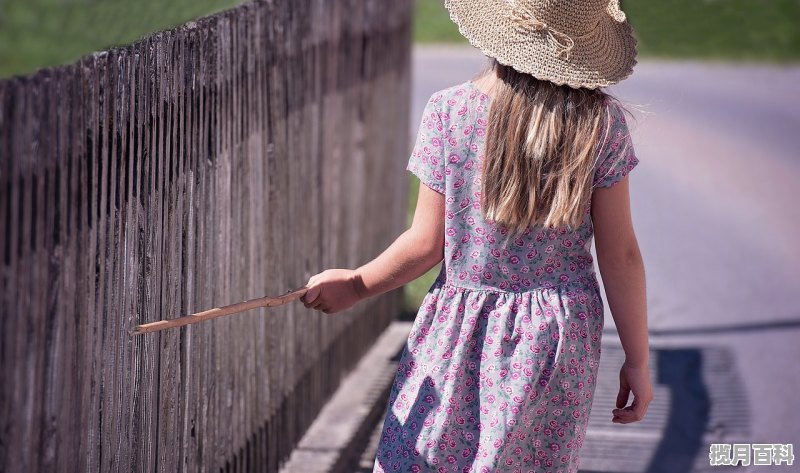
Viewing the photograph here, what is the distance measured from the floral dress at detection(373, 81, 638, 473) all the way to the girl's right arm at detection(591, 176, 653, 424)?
1.6 inches

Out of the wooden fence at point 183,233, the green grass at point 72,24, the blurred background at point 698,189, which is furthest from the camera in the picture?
the green grass at point 72,24

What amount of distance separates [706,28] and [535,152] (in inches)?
693

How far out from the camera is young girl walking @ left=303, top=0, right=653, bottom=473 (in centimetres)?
276

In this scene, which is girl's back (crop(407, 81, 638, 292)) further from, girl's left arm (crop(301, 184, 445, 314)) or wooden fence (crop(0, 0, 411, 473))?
wooden fence (crop(0, 0, 411, 473))

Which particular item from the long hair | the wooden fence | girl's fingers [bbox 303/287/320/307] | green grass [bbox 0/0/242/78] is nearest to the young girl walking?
the long hair

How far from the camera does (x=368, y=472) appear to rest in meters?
4.58

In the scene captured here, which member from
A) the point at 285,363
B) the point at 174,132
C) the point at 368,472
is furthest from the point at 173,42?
the point at 368,472

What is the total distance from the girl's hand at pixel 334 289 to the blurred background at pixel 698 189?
2.59ft

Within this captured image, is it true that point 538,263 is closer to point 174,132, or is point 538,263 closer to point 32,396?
point 174,132

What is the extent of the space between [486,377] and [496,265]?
259 mm

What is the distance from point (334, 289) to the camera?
303 cm

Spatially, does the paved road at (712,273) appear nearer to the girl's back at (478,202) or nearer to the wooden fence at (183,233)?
the girl's back at (478,202)

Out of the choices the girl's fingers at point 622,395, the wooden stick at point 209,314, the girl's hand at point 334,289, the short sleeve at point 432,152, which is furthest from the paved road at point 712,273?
the wooden stick at point 209,314

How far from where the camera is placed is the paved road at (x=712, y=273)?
5078 millimetres
